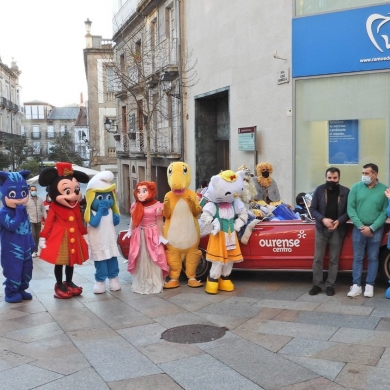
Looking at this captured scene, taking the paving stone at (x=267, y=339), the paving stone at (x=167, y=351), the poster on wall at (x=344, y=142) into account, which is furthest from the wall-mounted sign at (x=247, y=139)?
the paving stone at (x=167, y=351)

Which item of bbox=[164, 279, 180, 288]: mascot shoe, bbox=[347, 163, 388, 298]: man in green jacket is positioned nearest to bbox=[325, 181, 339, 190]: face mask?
bbox=[347, 163, 388, 298]: man in green jacket

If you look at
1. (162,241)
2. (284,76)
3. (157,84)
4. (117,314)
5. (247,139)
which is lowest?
(117,314)

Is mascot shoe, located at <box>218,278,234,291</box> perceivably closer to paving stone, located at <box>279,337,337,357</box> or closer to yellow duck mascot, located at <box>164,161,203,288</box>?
yellow duck mascot, located at <box>164,161,203,288</box>

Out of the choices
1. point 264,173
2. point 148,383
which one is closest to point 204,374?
point 148,383

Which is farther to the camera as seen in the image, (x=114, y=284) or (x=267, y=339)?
(x=114, y=284)

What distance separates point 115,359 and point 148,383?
0.70 metres

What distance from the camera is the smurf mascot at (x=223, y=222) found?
7566 millimetres

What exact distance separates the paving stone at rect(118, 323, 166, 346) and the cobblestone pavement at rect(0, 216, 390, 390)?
12mm

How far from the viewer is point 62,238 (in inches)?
299

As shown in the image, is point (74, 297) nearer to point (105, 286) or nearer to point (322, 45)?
point (105, 286)

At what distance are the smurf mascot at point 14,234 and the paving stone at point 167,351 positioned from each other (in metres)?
2.80

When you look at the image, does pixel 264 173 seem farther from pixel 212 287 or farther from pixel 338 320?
pixel 338 320

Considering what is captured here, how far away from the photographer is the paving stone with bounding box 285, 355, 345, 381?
4614mm

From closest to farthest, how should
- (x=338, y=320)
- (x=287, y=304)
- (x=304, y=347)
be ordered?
1. (x=304, y=347)
2. (x=338, y=320)
3. (x=287, y=304)
